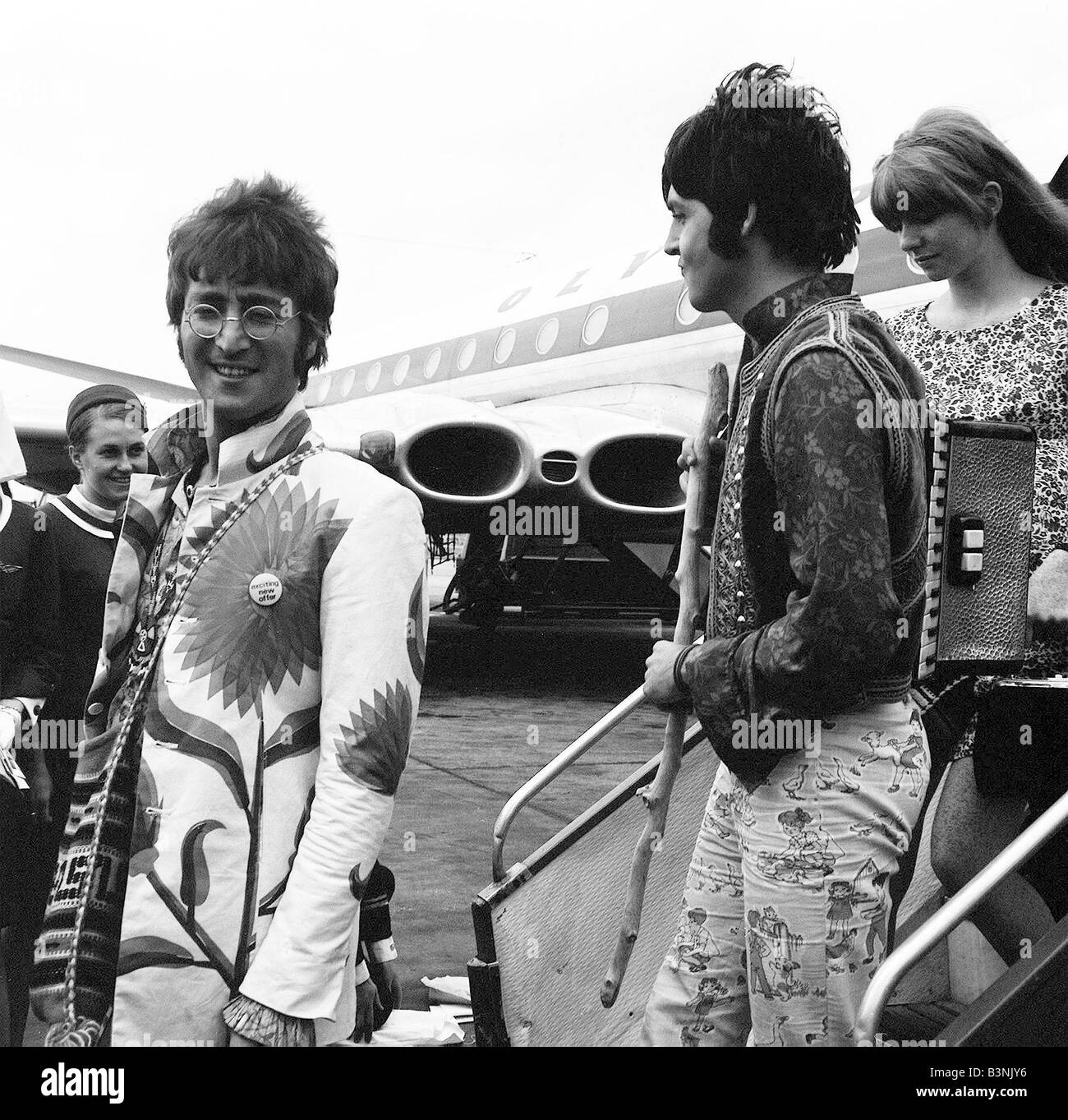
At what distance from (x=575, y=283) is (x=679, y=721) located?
10.3 m

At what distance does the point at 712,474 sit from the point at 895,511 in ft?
0.97

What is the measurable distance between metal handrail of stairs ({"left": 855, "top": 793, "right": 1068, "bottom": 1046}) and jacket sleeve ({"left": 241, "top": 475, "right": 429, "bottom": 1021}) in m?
0.56

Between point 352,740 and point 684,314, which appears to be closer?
point 352,740

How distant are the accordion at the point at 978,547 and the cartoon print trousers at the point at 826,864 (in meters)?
0.15

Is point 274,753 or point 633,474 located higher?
point 633,474

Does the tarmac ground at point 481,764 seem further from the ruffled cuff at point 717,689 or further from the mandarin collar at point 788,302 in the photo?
the mandarin collar at point 788,302

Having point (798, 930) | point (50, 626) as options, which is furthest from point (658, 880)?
point (50, 626)

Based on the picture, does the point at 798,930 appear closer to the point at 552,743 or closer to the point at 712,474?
the point at 712,474

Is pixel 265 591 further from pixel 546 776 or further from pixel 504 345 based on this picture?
pixel 504 345

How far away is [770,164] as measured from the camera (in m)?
1.52

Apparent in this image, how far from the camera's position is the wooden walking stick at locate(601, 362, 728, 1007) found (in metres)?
1.68

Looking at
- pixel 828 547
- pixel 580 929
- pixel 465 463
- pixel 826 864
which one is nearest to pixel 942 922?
pixel 826 864

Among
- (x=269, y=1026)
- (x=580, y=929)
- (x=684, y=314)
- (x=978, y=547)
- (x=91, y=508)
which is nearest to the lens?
(x=269, y=1026)

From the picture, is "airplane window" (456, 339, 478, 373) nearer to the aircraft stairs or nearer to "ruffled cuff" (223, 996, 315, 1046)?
the aircraft stairs
